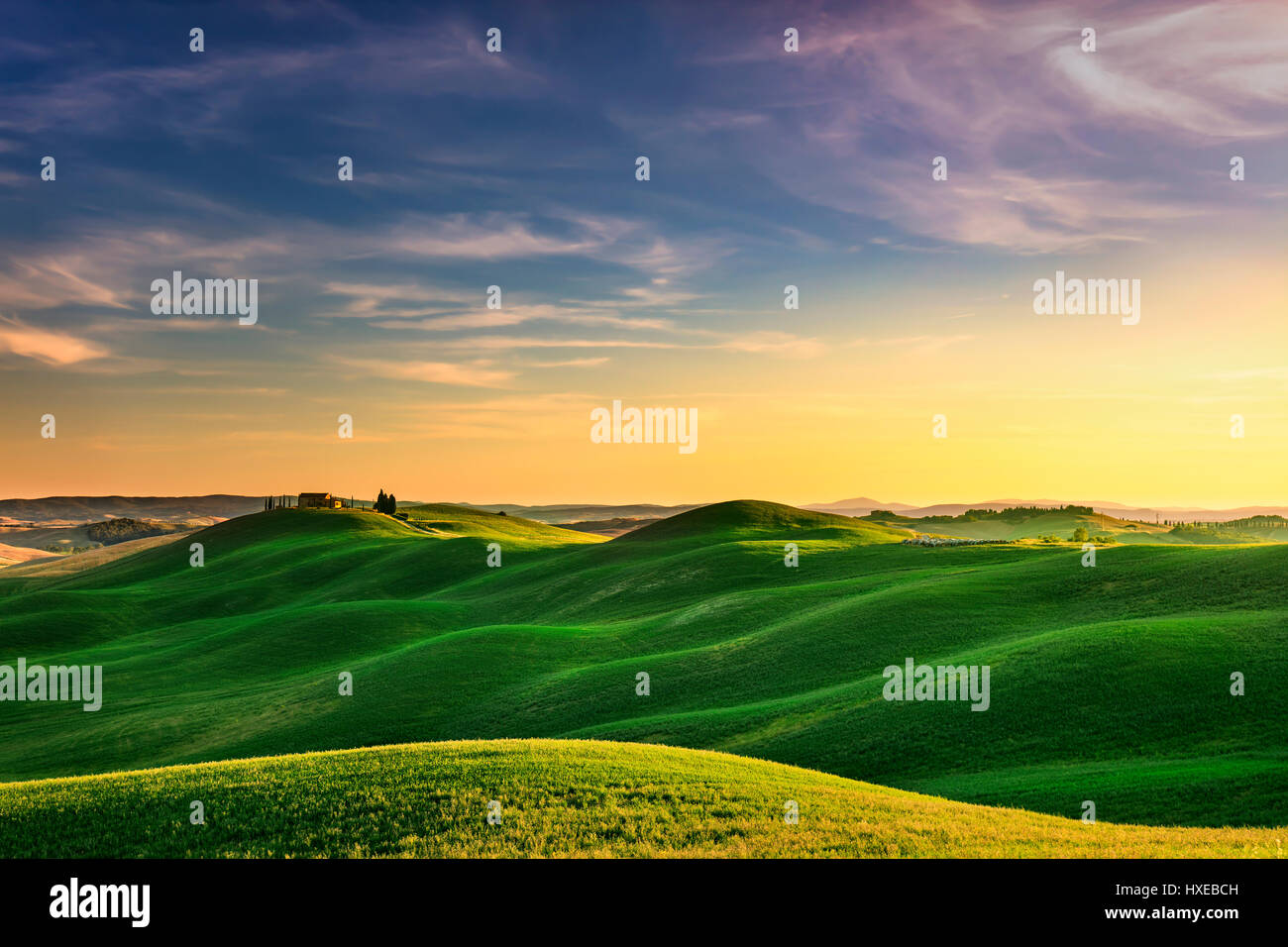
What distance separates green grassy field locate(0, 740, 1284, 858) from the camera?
1353 centimetres

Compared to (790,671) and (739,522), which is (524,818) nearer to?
(790,671)

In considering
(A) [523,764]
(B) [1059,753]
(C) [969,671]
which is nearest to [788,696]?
(C) [969,671]

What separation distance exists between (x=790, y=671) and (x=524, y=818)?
91.4ft

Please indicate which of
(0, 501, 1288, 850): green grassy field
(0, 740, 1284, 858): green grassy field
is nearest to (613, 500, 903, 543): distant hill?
(0, 501, 1288, 850): green grassy field

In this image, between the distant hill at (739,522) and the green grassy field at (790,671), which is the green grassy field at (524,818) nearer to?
the green grassy field at (790,671)

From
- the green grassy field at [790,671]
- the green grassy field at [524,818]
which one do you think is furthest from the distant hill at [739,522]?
the green grassy field at [524,818]

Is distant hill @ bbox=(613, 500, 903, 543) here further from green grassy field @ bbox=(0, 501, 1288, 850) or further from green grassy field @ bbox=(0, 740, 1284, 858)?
green grassy field @ bbox=(0, 740, 1284, 858)

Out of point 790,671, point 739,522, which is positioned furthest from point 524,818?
point 739,522

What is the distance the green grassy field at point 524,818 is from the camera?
533 inches

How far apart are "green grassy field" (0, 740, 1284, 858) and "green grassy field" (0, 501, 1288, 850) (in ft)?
21.7

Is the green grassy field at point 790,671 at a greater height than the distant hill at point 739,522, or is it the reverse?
the distant hill at point 739,522

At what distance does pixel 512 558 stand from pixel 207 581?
46456 millimetres

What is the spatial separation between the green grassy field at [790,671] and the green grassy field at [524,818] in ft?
21.7
